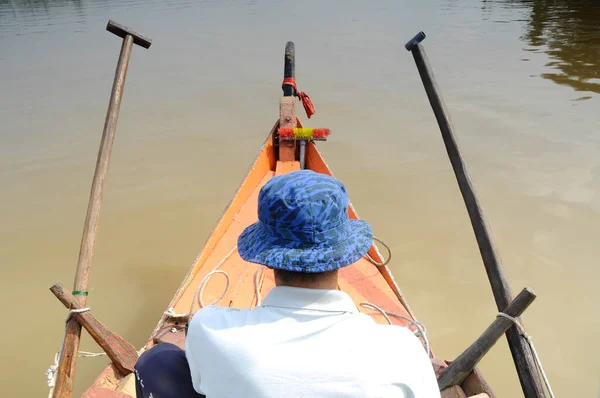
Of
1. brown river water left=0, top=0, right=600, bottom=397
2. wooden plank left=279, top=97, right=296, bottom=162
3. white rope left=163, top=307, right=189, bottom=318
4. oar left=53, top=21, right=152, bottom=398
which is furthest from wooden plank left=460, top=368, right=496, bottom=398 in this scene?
wooden plank left=279, top=97, right=296, bottom=162

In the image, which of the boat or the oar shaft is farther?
the boat

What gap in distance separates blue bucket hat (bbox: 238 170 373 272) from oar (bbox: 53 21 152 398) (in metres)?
1.22

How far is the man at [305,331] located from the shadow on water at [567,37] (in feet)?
26.9

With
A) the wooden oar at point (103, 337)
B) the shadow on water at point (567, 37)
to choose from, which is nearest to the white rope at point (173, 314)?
the wooden oar at point (103, 337)

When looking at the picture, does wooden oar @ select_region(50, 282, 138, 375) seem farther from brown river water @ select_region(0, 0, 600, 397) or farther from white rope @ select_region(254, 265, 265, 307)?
brown river water @ select_region(0, 0, 600, 397)

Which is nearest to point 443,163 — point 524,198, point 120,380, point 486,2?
point 524,198

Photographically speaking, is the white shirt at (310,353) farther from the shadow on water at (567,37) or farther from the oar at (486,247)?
the shadow on water at (567,37)

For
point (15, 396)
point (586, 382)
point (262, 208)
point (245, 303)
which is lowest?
point (586, 382)

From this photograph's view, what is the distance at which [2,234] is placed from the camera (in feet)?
14.7

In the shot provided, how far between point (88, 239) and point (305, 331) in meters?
1.62

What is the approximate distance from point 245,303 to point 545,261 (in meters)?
2.97

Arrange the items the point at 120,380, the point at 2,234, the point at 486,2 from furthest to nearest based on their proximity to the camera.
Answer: the point at 486,2, the point at 2,234, the point at 120,380

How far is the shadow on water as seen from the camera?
26.5 feet

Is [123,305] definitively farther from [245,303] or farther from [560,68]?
[560,68]
